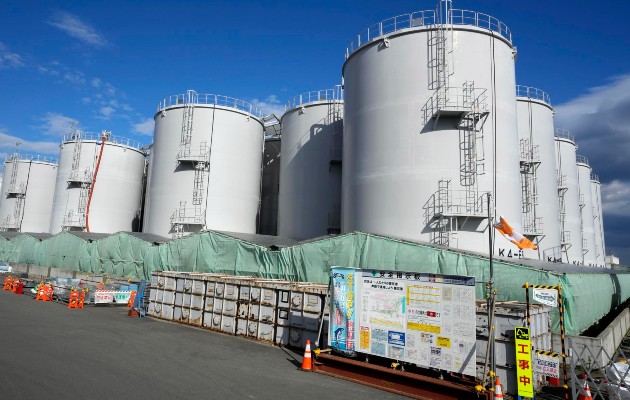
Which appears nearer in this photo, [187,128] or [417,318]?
[417,318]

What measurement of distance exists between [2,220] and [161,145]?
34.7 meters

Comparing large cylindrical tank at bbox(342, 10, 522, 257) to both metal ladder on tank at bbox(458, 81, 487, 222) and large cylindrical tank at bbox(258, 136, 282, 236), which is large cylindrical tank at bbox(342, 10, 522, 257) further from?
large cylindrical tank at bbox(258, 136, 282, 236)

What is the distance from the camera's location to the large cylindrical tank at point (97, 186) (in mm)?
42562

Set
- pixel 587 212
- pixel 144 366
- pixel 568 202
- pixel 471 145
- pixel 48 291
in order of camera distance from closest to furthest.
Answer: pixel 144 366
pixel 471 145
pixel 48 291
pixel 568 202
pixel 587 212

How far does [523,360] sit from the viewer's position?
8.28 m

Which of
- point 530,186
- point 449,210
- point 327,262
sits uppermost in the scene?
point 530,186

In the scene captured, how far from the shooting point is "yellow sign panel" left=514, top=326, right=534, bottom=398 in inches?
323

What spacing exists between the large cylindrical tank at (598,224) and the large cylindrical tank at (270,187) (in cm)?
4054

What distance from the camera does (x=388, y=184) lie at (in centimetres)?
2134

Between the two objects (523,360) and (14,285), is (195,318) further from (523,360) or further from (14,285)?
(14,285)

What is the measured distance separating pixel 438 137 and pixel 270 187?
23.3 m

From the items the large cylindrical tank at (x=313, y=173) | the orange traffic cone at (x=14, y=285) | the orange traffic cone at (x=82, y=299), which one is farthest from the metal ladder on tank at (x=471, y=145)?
the orange traffic cone at (x=14, y=285)

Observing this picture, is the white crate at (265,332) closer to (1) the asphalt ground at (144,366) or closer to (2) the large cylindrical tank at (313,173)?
(1) the asphalt ground at (144,366)

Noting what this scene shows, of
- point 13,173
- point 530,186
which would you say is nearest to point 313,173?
point 530,186
